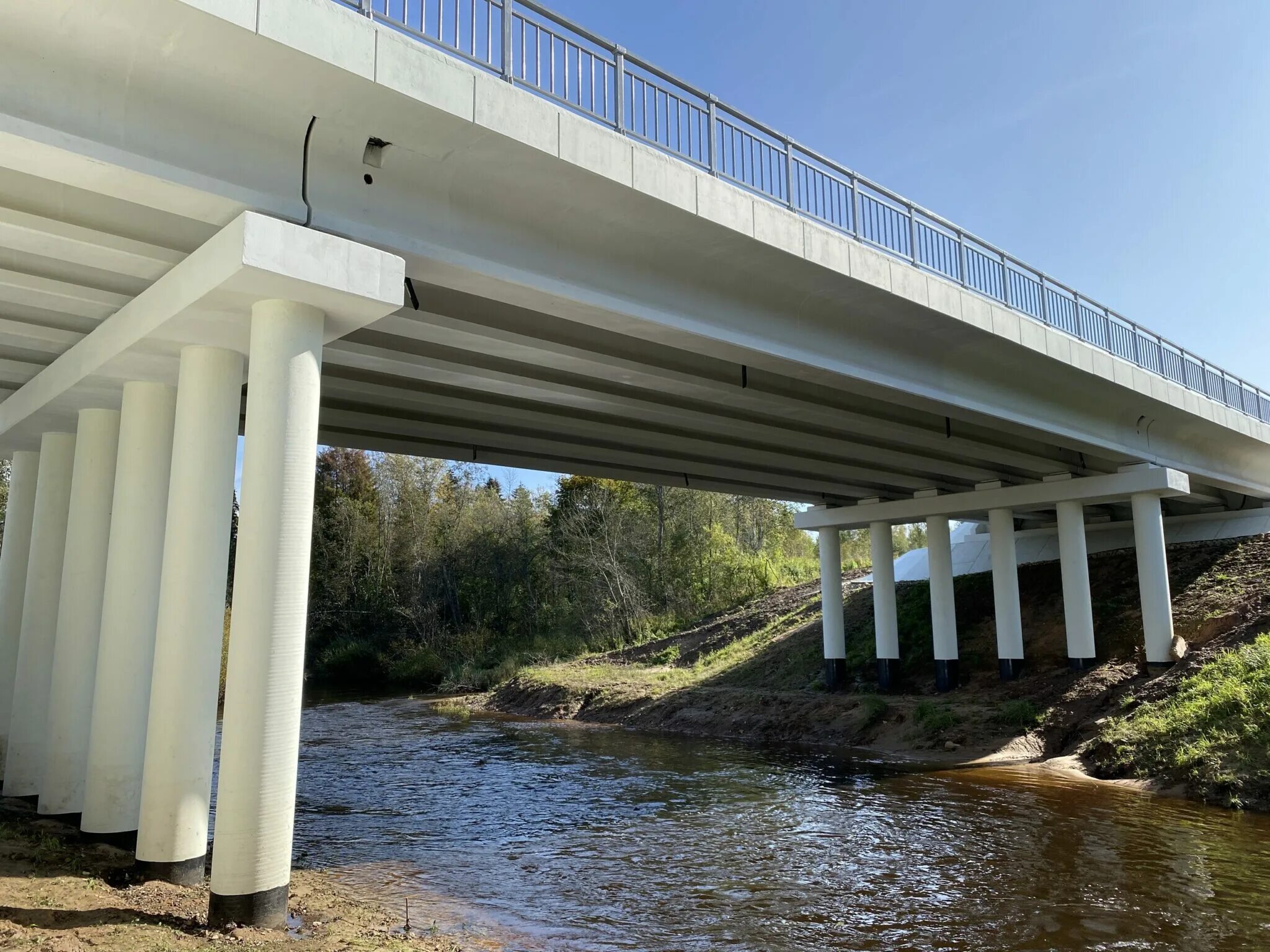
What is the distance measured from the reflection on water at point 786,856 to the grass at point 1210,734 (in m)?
0.94

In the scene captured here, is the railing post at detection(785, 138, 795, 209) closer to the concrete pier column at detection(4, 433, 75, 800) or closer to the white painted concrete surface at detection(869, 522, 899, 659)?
the concrete pier column at detection(4, 433, 75, 800)

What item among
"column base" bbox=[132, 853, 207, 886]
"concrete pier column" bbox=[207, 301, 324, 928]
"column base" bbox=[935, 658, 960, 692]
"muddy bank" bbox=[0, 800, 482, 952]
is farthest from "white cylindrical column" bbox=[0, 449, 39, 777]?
"column base" bbox=[935, 658, 960, 692]

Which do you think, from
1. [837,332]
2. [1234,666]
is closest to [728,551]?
[1234,666]

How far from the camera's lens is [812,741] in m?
22.6

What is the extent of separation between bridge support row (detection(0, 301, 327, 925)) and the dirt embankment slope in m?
15.7

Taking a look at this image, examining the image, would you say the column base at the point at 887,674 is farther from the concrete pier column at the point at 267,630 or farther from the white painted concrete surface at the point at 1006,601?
the concrete pier column at the point at 267,630

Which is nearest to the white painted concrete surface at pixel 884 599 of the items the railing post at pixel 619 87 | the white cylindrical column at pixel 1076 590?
the white cylindrical column at pixel 1076 590

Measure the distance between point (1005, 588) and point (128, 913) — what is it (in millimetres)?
22379

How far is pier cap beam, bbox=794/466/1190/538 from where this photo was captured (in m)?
23.1

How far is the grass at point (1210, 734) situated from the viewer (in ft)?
47.2

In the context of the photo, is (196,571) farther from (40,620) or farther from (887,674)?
(887,674)

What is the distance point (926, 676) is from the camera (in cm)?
2714

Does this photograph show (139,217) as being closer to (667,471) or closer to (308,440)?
(308,440)

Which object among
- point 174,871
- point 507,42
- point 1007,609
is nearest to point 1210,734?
point 1007,609
